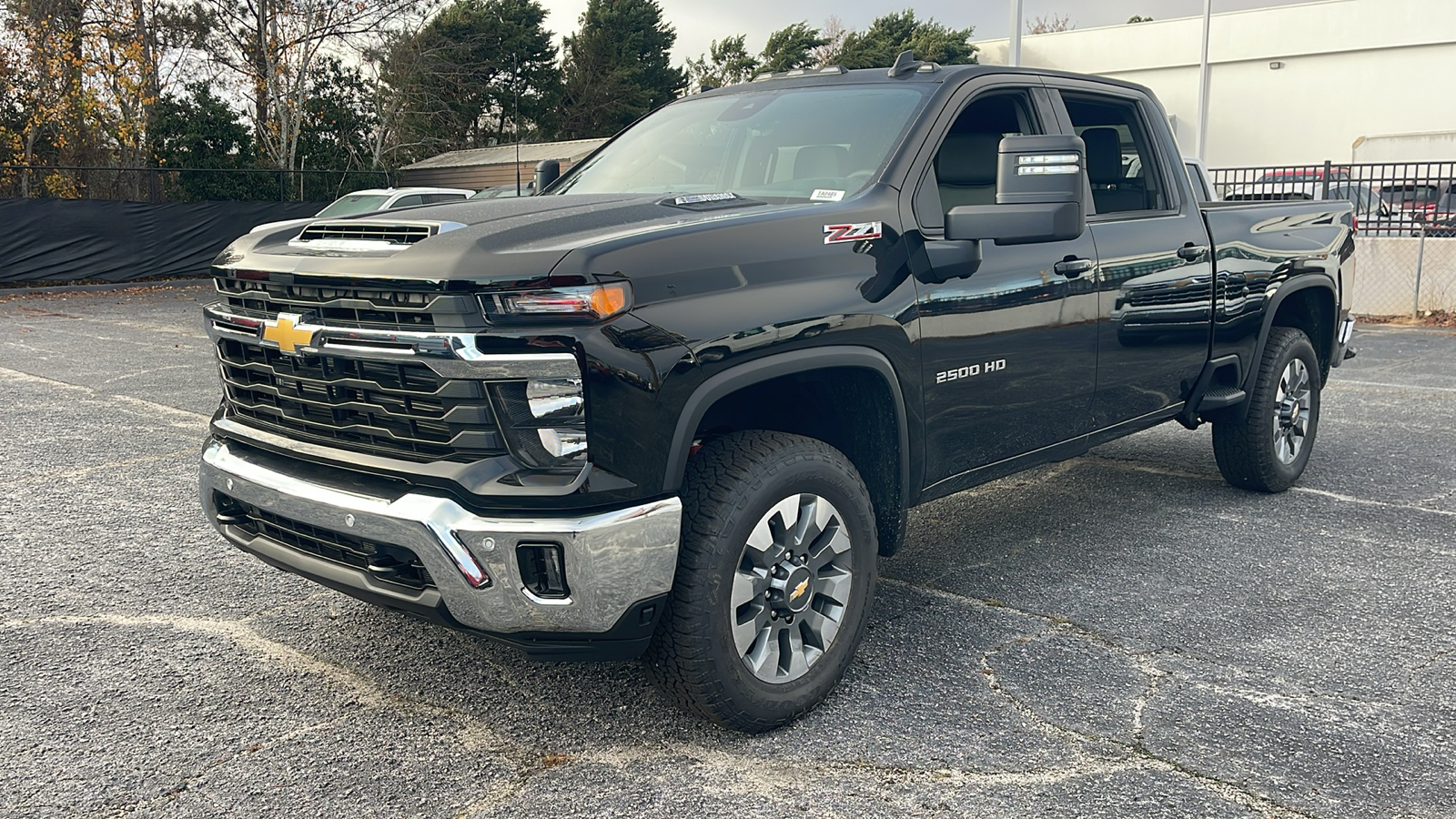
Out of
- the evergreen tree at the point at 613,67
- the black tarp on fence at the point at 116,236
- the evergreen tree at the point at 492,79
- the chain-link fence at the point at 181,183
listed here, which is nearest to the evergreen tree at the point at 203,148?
the chain-link fence at the point at 181,183

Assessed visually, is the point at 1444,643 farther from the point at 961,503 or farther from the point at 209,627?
the point at 209,627

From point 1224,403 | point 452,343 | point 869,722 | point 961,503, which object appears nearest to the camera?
point 452,343

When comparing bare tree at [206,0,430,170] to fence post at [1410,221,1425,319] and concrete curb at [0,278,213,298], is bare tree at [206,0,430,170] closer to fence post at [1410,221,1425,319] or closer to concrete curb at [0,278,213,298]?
concrete curb at [0,278,213,298]

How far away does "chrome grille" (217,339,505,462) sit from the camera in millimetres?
2906

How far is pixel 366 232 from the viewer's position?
3.25 metres

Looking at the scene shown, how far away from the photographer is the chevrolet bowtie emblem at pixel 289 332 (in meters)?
3.18

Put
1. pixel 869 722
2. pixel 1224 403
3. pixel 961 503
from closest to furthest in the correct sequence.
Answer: pixel 869 722, pixel 1224 403, pixel 961 503

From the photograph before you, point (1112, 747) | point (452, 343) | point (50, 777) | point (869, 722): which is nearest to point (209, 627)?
point (50, 777)

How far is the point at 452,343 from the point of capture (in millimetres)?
2867

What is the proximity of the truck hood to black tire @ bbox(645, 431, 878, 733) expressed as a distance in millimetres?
671

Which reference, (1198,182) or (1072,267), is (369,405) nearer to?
(1072,267)

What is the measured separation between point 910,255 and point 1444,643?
2244 millimetres

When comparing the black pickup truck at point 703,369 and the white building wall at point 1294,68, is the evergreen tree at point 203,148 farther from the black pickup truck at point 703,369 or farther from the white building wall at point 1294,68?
the white building wall at point 1294,68

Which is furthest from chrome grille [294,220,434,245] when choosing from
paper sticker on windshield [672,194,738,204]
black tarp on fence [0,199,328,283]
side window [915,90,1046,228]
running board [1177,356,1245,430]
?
black tarp on fence [0,199,328,283]
